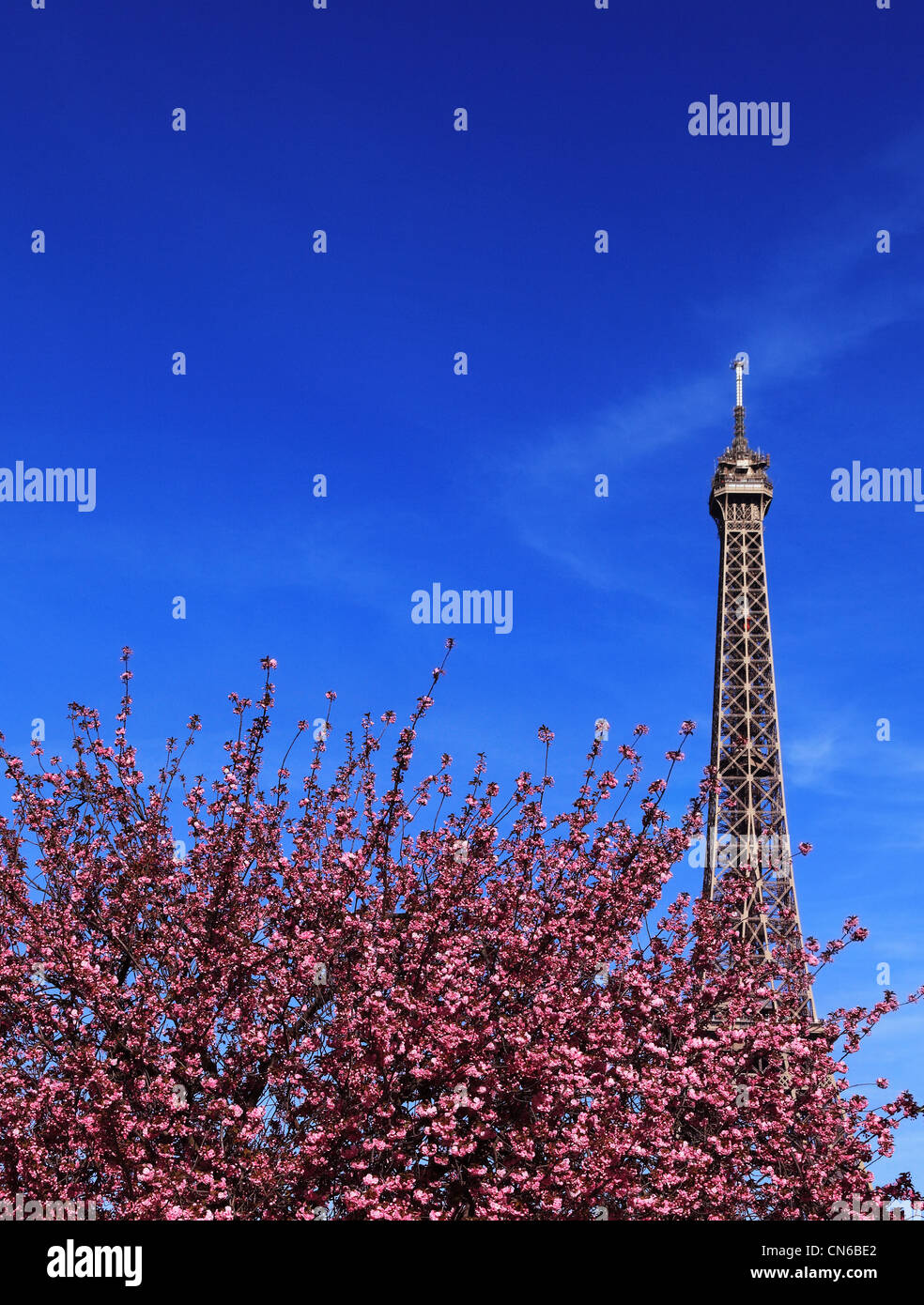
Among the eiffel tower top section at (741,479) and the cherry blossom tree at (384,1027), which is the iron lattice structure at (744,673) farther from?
the cherry blossom tree at (384,1027)

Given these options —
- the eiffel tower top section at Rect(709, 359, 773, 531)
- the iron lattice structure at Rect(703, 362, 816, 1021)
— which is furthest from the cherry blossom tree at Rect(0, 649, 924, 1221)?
the eiffel tower top section at Rect(709, 359, 773, 531)

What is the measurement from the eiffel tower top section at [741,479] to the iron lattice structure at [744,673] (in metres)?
0.05

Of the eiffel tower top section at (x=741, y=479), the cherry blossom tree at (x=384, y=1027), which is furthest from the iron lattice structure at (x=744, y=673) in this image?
the cherry blossom tree at (x=384, y=1027)

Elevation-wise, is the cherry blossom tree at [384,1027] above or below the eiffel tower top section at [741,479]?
below

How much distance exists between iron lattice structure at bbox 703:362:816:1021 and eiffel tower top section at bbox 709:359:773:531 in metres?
0.05

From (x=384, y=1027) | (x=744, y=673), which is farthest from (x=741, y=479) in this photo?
(x=384, y=1027)

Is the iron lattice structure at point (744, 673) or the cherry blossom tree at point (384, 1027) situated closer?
the cherry blossom tree at point (384, 1027)

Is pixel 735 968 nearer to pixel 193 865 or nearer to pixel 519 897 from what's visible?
pixel 519 897

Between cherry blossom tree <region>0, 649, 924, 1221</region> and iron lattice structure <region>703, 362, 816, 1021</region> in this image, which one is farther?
iron lattice structure <region>703, 362, 816, 1021</region>

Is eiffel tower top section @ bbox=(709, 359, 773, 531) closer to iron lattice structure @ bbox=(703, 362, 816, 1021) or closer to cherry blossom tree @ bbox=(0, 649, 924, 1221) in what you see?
iron lattice structure @ bbox=(703, 362, 816, 1021)

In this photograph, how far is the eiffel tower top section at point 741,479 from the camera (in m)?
69.3

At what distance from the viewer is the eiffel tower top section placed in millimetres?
69312

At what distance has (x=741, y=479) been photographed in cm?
6944
